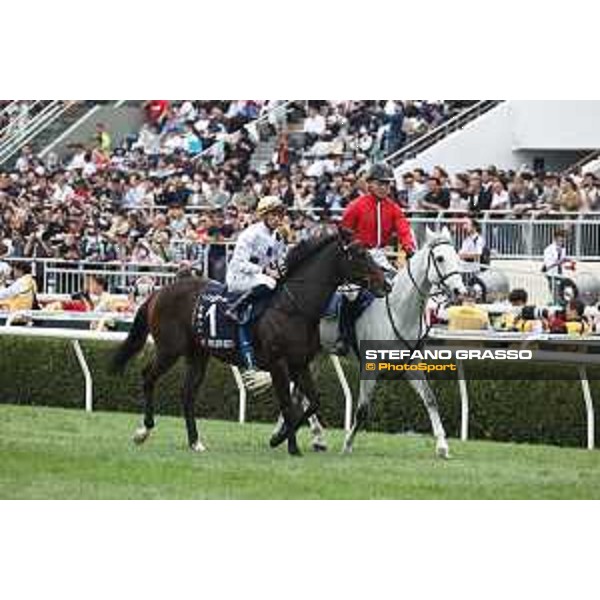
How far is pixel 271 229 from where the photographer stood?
38.7ft

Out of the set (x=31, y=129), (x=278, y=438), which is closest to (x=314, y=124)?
(x=31, y=129)

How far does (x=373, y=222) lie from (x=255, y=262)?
2.14ft

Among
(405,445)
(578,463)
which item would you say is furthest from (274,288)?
(578,463)

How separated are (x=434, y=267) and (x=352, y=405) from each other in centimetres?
130

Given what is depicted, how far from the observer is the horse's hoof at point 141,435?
12.1m

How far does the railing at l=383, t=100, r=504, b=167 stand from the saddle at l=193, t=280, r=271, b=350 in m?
1.05

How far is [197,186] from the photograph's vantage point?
12453 millimetres

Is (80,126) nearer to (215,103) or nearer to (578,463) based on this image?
(215,103)

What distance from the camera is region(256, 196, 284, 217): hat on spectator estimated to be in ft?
38.3

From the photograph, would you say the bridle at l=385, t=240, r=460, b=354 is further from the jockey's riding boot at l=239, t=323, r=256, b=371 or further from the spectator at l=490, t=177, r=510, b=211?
the jockey's riding boot at l=239, t=323, r=256, b=371

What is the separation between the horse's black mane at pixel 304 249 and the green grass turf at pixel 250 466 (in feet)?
3.27

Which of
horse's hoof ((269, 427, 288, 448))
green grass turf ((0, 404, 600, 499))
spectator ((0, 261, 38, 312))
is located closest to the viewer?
green grass turf ((0, 404, 600, 499))

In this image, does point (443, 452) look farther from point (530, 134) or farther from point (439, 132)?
point (530, 134)

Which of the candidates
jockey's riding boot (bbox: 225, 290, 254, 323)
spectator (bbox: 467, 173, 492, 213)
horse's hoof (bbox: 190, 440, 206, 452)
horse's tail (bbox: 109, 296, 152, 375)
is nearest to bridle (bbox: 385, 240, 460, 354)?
spectator (bbox: 467, 173, 492, 213)
